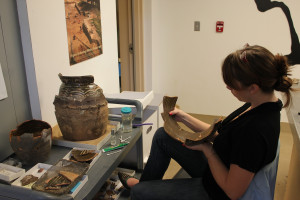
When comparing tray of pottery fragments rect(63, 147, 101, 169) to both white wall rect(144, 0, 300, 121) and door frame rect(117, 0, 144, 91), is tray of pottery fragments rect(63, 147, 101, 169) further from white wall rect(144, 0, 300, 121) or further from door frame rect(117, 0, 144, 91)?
white wall rect(144, 0, 300, 121)

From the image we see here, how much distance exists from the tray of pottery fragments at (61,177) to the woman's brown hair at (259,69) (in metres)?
0.70

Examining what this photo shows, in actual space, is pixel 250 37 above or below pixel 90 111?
above

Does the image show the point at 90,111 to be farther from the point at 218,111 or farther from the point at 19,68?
the point at 218,111

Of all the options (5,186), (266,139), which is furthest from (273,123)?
(5,186)

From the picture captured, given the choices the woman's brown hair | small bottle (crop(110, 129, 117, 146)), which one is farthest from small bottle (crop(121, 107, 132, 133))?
the woman's brown hair

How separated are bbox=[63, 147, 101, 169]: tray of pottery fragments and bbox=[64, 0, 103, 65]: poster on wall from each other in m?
0.66

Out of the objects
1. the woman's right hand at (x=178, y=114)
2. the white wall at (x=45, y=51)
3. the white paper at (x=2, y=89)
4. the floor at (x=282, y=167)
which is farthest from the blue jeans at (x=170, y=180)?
the floor at (x=282, y=167)

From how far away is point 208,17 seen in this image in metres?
3.17

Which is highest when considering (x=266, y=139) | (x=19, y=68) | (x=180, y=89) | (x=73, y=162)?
(x=19, y=68)

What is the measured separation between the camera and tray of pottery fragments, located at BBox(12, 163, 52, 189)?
101 cm

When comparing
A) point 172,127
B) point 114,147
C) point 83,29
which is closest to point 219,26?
point 83,29

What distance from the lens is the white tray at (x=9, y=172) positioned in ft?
3.27

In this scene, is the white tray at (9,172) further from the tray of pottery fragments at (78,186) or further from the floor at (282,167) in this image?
the floor at (282,167)

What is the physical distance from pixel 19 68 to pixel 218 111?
2.67m
